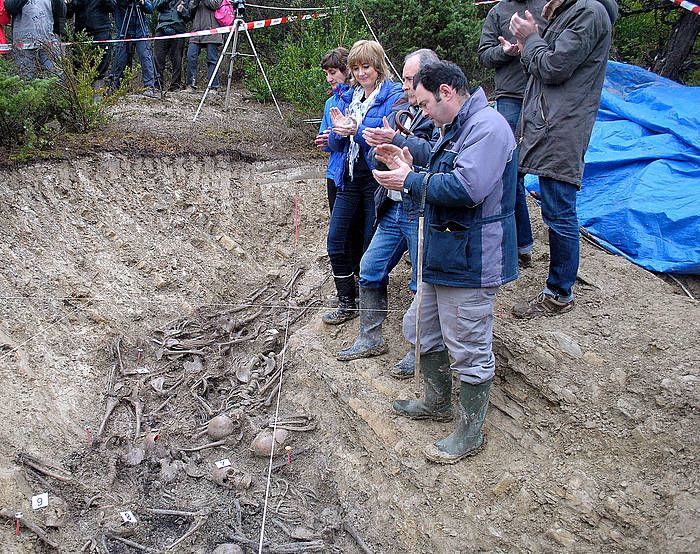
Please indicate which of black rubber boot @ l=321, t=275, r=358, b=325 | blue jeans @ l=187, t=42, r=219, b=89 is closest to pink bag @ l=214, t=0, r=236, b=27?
blue jeans @ l=187, t=42, r=219, b=89

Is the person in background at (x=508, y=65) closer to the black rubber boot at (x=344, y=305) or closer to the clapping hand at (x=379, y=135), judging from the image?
the clapping hand at (x=379, y=135)

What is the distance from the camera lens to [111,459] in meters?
4.75

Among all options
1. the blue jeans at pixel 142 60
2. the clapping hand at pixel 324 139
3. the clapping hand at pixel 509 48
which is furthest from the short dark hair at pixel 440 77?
the blue jeans at pixel 142 60

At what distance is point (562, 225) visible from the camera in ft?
14.5

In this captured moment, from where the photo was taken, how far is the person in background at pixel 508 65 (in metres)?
4.92

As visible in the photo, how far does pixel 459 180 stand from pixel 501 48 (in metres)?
2.10

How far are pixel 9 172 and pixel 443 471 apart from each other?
17.2ft

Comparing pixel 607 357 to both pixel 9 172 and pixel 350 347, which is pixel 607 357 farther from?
pixel 9 172

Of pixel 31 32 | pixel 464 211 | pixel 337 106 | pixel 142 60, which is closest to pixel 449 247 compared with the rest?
pixel 464 211

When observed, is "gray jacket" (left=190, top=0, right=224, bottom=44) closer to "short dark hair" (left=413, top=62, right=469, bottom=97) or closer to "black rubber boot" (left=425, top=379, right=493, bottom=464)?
"short dark hair" (left=413, top=62, right=469, bottom=97)

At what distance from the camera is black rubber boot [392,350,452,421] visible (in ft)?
13.6

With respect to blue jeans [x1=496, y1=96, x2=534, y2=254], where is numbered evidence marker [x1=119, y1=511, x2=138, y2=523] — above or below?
below

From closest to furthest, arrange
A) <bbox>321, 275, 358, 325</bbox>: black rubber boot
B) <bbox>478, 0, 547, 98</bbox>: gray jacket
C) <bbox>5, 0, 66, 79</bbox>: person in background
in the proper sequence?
<bbox>478, 0, 547, 98</bbox>: gray jacket < <bbox>321, 275, 358, 325</bbox>: black rubber boot < <bbox>5, 0, 66, 79</bbox>: person in background

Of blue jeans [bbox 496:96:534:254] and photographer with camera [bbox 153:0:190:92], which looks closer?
blue jeans [bbox 496:96:534:254]
